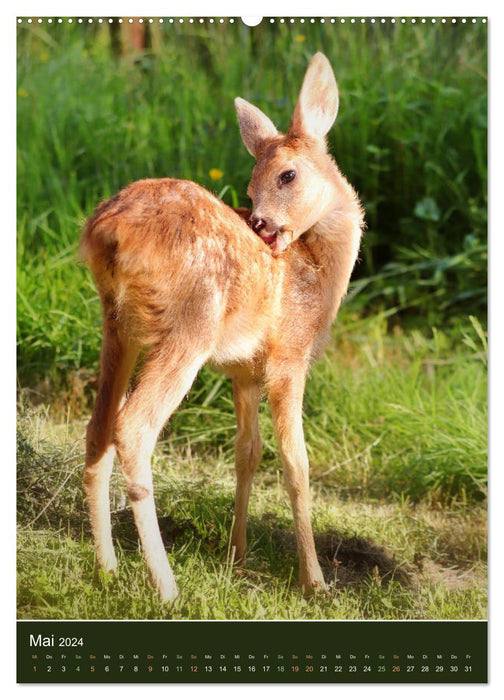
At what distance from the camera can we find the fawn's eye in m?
3.65

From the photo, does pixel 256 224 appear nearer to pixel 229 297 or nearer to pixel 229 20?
pixel 229 297

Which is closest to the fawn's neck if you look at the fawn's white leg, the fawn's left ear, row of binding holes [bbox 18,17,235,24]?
the fawn's left ear

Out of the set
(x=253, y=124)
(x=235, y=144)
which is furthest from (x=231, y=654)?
(x=235, y=144)

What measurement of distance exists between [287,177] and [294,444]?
926 millimetres

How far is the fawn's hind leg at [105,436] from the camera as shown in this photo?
3.62 m

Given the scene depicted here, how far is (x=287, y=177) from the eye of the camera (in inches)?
144

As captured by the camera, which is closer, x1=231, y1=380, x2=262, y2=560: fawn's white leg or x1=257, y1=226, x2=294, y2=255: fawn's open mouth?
x1=257, y1=226, x2=294, y2=255: fawn's open mouth

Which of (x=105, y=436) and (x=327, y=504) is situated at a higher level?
(x=105, y=436)

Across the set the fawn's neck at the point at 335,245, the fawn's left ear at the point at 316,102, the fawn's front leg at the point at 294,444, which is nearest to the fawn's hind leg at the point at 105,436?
the fawn's front leg at the point at 294,444

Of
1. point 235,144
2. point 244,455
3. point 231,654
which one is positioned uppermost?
point 235,144

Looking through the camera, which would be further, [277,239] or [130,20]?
[130,20]

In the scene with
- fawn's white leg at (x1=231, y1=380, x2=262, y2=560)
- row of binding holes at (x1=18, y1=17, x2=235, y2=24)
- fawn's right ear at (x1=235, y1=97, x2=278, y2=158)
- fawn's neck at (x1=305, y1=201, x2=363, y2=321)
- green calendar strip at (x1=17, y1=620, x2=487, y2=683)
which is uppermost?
row of binding holes at (x1=18, y1=17, x2=235, y2=24)

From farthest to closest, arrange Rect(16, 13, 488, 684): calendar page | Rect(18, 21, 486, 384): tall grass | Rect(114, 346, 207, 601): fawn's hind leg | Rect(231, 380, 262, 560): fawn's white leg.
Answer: Rect(18, 21, 486, 384): tall grass → Rect(231, 380, 262, 560): fawn's white leg → Rect(16, 13, 488, 684): calendar page → Rect(114, 346, 207, 601): fawn's hind leg

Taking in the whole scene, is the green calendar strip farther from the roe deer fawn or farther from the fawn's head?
the fawn's head
